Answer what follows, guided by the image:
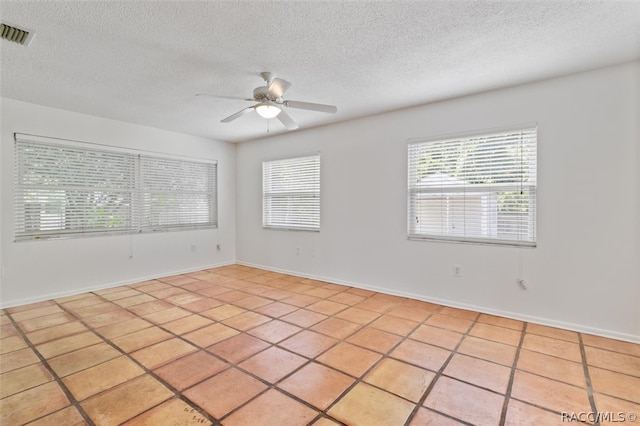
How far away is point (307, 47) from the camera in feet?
7.73

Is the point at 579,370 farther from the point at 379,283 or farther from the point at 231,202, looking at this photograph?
the point at 231,202

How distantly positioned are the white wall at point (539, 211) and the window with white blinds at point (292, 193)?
11.6 inches

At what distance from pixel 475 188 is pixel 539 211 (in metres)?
0.63

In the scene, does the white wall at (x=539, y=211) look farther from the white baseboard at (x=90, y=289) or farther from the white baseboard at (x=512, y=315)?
the white baseboard at (x=90, y=289)

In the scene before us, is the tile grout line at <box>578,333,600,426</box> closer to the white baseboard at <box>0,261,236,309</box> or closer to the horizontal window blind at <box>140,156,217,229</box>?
the white baseboard at <box>0,261,236,309</box>

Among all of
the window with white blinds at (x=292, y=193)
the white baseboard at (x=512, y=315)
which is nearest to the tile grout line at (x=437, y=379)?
the white baseboard at (x=512, y=315)

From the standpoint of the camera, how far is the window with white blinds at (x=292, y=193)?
4859 millimetres

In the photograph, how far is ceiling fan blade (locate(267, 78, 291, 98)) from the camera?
2531mm

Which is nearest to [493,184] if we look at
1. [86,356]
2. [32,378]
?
[86,356]

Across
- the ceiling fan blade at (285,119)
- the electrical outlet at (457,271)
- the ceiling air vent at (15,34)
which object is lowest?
the electrical outlet at (457,271)

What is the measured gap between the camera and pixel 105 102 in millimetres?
3615


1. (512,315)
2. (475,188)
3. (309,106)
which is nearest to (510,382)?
(512,315)

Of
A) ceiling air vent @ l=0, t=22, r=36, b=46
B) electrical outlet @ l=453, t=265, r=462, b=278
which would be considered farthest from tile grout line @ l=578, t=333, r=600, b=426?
ceiling air vent @ l=0, t=22, r=36, b=46

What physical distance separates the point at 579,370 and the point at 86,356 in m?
3.73
